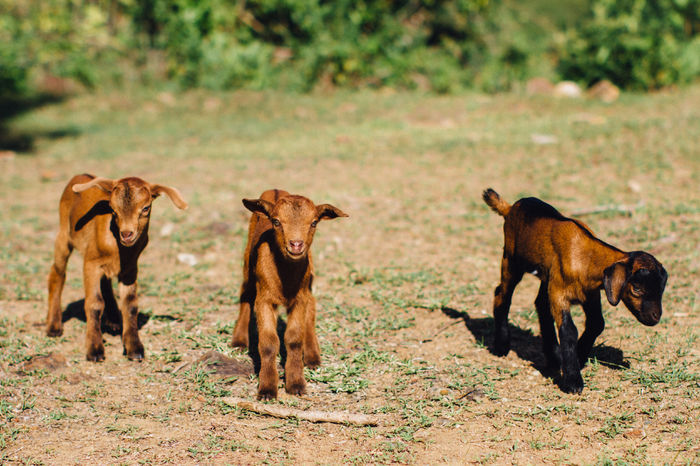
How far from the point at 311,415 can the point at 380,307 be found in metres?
2.40

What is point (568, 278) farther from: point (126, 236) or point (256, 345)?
point (126, 236)

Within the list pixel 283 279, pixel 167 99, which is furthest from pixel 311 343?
pixel 167 99

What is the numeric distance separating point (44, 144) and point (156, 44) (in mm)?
6312

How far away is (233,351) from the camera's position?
642 cm

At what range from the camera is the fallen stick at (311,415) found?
17.5 ft

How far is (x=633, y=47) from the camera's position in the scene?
19438 millimetres

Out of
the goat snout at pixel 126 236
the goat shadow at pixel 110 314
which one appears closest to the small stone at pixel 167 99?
the goat shadow at pixel 110 314

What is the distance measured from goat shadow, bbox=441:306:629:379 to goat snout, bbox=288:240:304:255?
2.19 m

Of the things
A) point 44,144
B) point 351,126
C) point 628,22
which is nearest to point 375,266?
point 351,126

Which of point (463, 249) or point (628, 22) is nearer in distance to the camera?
point (463, 249)

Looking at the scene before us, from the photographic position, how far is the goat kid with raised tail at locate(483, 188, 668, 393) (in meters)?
5.15

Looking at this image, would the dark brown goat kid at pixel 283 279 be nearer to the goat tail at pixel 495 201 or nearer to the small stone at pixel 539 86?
the goat tail at pixel 495 201

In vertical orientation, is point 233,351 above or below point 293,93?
below

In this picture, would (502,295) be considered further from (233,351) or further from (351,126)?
(351,126)
